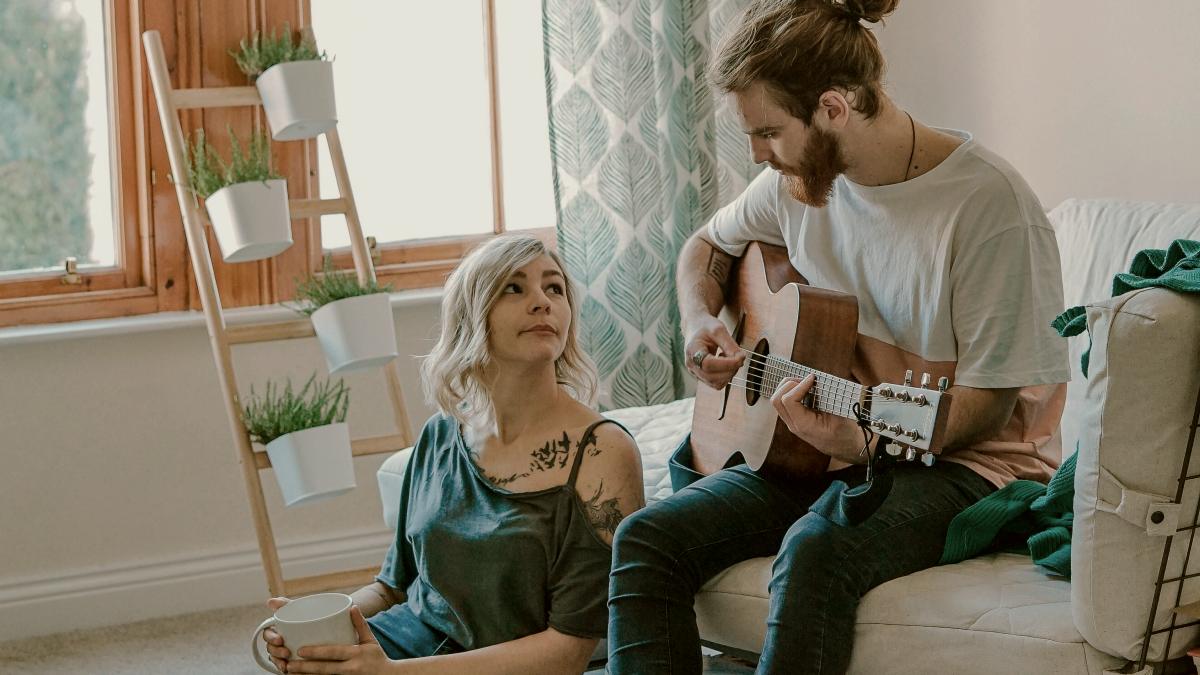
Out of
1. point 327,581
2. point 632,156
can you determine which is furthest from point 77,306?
point 632,156

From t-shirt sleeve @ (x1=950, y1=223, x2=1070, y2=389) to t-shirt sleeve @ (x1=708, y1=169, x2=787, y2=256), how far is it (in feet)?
1.42

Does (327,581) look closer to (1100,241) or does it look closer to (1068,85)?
(1100,241)

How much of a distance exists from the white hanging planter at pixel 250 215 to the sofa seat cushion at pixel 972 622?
4.05ft

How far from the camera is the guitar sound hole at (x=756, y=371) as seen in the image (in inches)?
76.5

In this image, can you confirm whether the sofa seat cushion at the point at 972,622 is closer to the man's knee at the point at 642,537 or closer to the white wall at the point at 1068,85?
the man's knee at the point at 642,537

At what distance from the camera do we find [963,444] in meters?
1.74

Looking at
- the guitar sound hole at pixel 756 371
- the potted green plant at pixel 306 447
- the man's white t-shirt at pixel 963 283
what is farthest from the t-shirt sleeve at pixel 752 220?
the potted green plant at pixel 306 447

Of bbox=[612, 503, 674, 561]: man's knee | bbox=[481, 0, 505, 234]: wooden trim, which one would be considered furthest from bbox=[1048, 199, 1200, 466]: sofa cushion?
bbox=[481, 0, 505, 234]: wooden trim

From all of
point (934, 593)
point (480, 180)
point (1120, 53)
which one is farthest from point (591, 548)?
point (480, 180)

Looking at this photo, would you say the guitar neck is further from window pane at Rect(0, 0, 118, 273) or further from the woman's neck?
window pane at Rect(0, 0, 118, 273)

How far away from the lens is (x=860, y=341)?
1.89m

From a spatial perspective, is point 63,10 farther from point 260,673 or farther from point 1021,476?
point 1021,476

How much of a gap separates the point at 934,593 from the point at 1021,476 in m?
0.27

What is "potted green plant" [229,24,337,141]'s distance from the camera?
2.51 m
